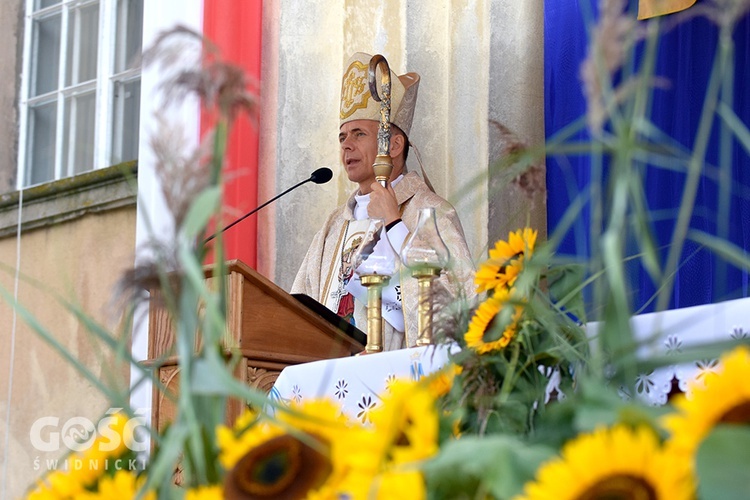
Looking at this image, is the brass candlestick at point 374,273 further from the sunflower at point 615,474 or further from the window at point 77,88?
the window at point 77,88

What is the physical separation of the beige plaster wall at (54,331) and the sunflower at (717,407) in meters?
5.83

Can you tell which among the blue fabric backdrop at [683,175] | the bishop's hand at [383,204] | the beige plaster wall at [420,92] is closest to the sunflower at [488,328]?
the blue fabric backdrop at [683,175]

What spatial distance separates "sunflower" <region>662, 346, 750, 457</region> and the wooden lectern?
265 centimetres

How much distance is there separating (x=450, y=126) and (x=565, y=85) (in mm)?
697

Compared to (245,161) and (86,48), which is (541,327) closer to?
(245,161)

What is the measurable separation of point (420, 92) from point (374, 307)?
2.85m

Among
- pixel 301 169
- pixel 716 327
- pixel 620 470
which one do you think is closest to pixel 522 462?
pixel 620 470

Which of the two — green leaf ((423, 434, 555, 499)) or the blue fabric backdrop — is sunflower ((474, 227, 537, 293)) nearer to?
green leaf ((423, 434, 555, 499))

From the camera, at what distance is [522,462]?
571 millimetres

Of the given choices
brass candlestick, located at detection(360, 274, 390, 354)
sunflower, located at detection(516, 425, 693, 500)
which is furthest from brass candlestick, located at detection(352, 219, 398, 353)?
sunflower, located at detection(516, 425, 693, 500)

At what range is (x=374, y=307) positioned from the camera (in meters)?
2.81

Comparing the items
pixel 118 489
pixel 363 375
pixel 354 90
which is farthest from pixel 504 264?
pixel 354 90

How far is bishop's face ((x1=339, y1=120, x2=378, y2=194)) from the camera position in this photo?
4.97m

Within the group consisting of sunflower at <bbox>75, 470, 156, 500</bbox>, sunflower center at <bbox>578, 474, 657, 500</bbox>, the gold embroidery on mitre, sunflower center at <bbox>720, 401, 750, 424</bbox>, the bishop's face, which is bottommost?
sunflower center at <bbox>578, 474, 657, 500</bbox>
